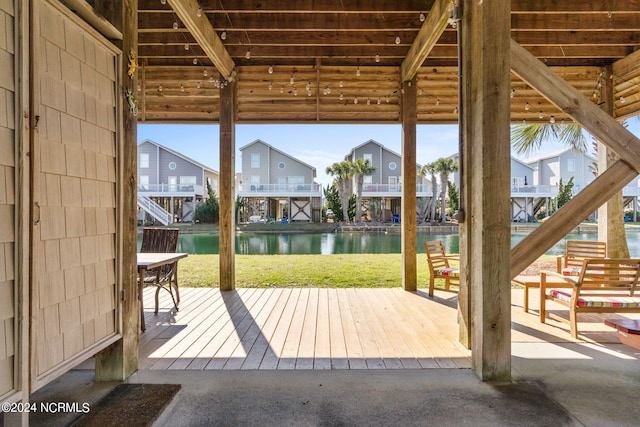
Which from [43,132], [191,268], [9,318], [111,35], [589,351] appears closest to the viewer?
[9,318]

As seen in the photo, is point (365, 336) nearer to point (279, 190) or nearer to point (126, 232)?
point (126, 232)

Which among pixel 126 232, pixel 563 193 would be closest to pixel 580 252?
pixel 126 232

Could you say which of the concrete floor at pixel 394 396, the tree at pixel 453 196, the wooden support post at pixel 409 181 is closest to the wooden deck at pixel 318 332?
the concrete floor at pixel 394 396

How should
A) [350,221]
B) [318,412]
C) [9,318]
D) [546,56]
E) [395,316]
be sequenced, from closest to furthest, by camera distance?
[9,318] → [318,412] → [395,316] → [546,56] → [350,221]

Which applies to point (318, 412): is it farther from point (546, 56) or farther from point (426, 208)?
point (426, 208)

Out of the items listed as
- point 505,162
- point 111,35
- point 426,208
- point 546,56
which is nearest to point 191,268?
point 111,35

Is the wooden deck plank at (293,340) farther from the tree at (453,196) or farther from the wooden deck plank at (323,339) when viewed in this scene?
the tree at (453,196)

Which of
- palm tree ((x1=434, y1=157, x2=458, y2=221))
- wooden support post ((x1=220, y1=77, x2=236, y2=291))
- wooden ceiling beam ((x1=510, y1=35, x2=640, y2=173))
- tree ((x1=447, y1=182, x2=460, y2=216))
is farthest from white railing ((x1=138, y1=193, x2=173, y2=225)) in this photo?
wooden ceiling beam ((x1=510, y1=35, x2=640, y2=173))

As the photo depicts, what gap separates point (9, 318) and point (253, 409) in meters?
1.30

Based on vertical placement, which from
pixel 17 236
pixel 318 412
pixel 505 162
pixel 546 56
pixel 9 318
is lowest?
pixel 318 412

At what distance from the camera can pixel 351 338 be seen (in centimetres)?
299

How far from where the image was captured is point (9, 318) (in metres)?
1.51

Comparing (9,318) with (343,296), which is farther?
(343,296)

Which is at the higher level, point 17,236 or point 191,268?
point 17,236
